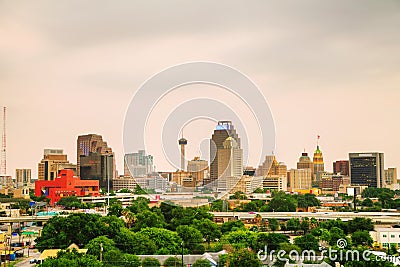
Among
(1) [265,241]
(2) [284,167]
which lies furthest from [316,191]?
(1) [265,241]

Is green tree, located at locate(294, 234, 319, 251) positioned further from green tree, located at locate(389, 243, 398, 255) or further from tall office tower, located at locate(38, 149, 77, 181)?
tall office tower, located at locate(38, 149, 77, 181)

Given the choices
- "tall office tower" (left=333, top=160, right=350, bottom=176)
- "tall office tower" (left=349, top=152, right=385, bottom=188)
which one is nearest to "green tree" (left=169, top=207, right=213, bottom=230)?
"tall office tower" (left=349, top=152, right=385, bottom=188)

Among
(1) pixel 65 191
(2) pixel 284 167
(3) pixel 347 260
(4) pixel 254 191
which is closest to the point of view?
(3) pixel 347 260

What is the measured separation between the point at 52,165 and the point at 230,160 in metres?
15.1

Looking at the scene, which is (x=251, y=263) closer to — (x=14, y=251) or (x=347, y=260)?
(x=347, y=260)

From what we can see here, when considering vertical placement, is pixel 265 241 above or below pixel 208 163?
below

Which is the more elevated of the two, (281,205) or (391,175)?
(391,175)

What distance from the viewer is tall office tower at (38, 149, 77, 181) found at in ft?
94.1

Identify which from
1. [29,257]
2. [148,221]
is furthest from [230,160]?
[29,257]

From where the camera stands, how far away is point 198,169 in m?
16.2

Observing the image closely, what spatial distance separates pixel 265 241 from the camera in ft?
25.7

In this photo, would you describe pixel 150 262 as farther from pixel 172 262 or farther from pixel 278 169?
pixel 278 169

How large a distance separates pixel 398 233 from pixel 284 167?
21247 mm

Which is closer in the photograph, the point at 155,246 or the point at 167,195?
the point at 155,246
